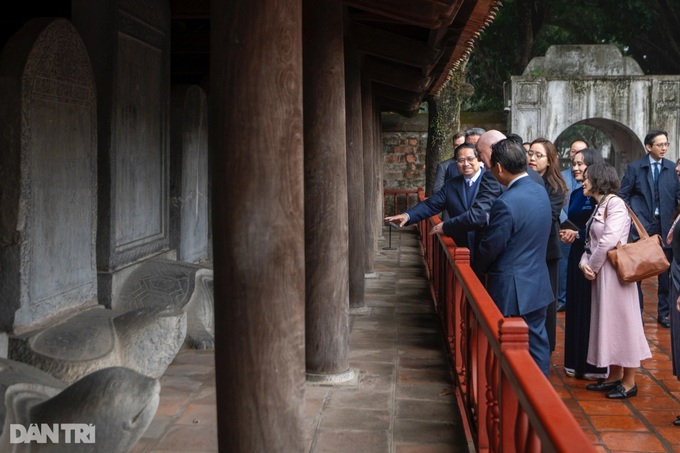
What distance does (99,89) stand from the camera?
6.13m

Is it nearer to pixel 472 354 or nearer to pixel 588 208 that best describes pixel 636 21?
pixel 588 208

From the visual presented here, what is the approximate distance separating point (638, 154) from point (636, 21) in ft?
24.3

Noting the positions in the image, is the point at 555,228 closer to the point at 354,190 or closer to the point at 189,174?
the point at 354,190

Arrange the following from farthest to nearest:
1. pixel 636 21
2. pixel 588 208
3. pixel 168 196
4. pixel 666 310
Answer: pixel 636 21
pixel 666 310
pixel 168 196
pixel 588 208

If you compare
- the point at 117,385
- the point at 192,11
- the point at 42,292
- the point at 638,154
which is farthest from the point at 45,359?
the point at 638,154

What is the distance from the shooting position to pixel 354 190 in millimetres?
8375

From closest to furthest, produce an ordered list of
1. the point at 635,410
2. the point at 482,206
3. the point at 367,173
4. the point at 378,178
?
the point at 635,410 → the point at 482,206 → the point at 367,173 → the point at 378,178

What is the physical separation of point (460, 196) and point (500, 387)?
374cm

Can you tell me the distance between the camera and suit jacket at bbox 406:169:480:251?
6715mm

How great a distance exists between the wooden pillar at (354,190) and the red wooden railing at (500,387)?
228 centimetres

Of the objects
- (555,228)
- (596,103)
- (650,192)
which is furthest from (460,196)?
(596,103)

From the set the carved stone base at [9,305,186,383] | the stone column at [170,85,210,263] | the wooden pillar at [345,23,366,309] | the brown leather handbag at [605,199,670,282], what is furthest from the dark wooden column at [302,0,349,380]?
the stone column at [170,85,210,263]

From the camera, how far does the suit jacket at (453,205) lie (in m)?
6.71

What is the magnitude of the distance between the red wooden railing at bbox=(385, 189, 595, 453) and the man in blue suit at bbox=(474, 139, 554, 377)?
0.20 meters
